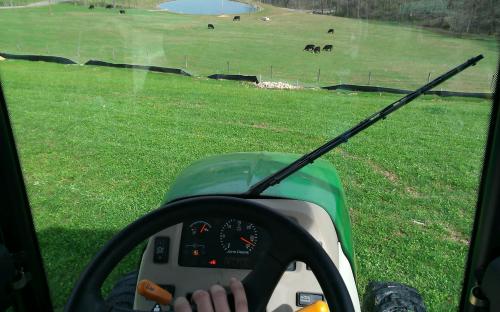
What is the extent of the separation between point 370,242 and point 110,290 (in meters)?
1.70

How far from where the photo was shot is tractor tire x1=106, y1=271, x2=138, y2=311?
197 cm

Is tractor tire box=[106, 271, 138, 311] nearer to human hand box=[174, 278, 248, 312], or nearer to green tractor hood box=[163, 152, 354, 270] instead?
green tractor hood box=[163, 152, 354, 270]

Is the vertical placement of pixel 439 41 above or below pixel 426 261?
above

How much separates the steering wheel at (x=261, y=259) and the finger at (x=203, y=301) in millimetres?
107

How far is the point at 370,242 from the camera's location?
10.1ft

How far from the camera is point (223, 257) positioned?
173 cm

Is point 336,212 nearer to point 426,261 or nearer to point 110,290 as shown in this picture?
point 110,290

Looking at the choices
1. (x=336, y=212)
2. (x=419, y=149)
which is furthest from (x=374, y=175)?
(x=336, y=212)

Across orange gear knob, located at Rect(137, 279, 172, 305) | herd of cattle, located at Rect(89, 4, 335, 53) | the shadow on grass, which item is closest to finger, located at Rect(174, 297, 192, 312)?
orange gear knob, located at Rect(137, 279, 172, 305)

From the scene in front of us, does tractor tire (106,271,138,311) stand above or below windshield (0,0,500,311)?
below

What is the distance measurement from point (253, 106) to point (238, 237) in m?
0.79

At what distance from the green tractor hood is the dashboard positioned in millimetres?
72

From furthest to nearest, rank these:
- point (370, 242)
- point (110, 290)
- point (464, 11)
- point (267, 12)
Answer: point (370, 242)
point (110, 290)
point (267, 12)
point (464, 11)

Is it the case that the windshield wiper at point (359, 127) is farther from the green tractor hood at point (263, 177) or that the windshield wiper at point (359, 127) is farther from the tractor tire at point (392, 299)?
the tractor tire at point (392, 299)
